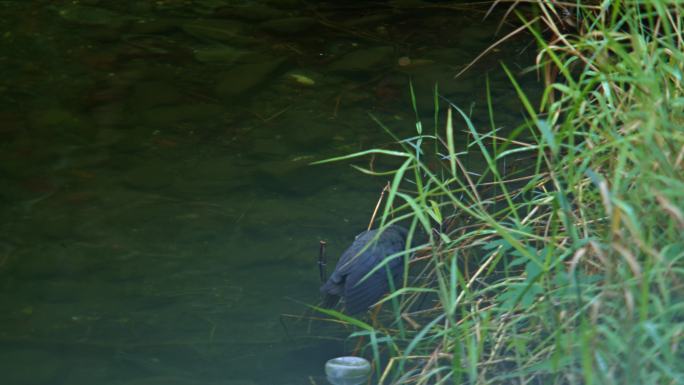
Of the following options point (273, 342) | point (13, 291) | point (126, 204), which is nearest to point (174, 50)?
point (126, 204)

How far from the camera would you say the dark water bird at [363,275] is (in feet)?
8.71

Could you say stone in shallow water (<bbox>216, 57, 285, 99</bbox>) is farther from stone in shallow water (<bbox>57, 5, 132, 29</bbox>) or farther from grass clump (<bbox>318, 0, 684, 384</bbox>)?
grass clump (<bbox>318, 0, 684, 384</bbox>)

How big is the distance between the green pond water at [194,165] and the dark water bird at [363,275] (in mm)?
168

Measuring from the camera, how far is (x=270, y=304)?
9.77 ft

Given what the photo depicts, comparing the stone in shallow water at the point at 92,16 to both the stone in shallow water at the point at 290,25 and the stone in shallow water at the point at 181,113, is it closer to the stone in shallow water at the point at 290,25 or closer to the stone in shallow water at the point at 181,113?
the stone in shallow water at the point at 290,25

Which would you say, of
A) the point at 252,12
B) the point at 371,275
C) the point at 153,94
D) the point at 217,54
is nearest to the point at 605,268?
the point at 371,275

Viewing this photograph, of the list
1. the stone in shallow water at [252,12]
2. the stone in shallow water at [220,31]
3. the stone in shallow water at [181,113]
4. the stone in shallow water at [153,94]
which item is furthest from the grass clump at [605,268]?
the stone in shallow water at [252,12]

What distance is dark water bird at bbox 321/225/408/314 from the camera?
105 inches

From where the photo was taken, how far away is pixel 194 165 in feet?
12.5

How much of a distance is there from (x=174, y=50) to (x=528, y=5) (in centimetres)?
237

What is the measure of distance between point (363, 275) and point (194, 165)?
4.48ft

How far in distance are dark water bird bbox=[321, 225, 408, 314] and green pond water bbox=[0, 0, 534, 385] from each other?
17cm

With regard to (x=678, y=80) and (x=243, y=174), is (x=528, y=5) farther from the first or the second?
(x=678, y=80)

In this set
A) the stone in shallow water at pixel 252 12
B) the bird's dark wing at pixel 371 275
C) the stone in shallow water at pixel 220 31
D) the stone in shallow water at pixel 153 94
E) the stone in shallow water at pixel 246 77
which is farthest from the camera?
the stone in shallow water at pixel 252 12
